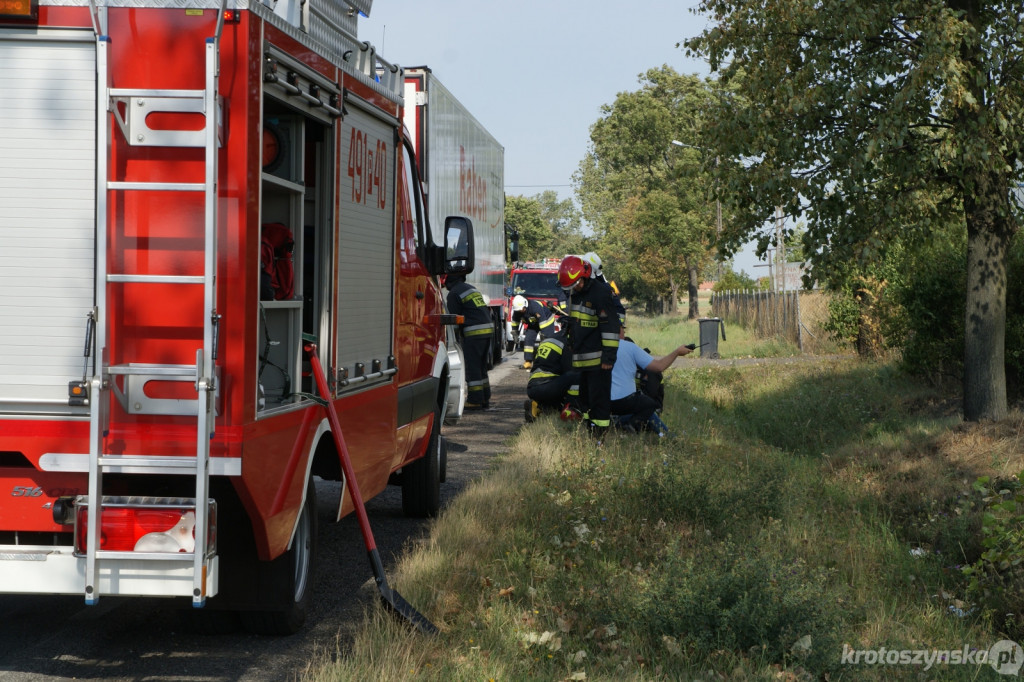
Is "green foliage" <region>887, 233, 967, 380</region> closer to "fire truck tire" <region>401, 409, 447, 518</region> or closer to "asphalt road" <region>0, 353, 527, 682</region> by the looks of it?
"fire truck tire" <region>401, 409, 447, 518</region>

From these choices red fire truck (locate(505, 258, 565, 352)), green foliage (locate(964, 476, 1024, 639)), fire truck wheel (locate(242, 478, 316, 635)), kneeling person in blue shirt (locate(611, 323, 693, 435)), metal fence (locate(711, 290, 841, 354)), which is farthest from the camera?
metal fence (locate(711, 290, 841, 354))

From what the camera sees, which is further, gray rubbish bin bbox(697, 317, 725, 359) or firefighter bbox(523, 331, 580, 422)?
gray rubbish bin bbox(697, 317, 725, 359)

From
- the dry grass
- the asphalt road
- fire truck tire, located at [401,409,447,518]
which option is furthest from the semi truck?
the asphalt road

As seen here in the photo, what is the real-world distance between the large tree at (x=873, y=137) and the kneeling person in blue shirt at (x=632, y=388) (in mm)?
2028

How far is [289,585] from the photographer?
195 inches

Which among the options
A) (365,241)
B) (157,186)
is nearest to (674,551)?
(365,241)

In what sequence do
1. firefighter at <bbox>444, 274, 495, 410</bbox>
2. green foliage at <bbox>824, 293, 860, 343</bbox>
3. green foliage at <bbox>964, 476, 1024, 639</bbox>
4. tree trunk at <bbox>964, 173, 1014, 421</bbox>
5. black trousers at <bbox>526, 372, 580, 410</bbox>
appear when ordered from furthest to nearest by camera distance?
green foliage at <bbox>824, 293, 860, 343</bbox>, firefighter at <bbox>444, 274, 495, 410</bbox>, black trousers at <bbox>526, 372, 580, 410</bbox>, tree trunk at <bbox>964, 173, 1014, 421</bbox>, green foliage at <bbox>964, 476, 1024, 639</bbox>

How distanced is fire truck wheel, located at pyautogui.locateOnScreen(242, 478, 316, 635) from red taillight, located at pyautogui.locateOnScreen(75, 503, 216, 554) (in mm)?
692

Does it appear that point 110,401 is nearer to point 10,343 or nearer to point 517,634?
point 10,343

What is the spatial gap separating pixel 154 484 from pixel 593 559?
263 cm

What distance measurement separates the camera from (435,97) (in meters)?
14.0

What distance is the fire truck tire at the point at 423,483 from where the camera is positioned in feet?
26.2

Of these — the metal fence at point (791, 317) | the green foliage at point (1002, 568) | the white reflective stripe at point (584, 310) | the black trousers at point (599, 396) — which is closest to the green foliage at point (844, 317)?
the metal fence at point (791, 317)

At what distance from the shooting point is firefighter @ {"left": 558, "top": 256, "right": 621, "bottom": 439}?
9.82 metres
